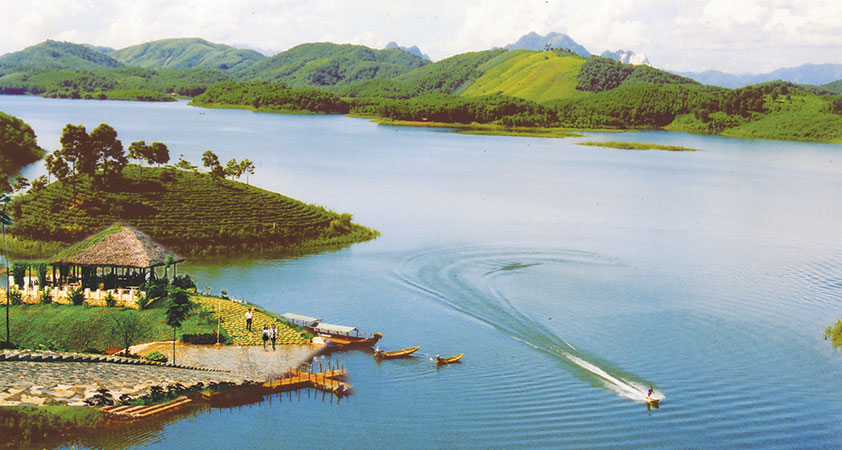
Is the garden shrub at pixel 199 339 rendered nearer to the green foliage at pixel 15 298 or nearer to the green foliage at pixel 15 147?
the green foliage at pixel 15 298

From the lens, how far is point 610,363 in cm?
3741

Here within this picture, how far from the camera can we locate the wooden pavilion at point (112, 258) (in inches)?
1620

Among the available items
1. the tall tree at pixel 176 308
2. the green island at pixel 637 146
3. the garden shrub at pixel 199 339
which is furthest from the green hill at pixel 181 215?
the green island at pixel 637 146

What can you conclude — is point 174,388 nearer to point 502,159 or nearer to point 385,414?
point 385,414

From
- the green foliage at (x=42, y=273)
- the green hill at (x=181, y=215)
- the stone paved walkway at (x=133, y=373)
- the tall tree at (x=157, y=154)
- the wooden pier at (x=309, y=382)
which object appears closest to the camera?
the stone paved walkway at (x=133, y=373)

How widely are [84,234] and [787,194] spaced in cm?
9816

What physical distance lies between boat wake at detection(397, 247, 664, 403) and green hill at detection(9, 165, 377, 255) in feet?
43.0

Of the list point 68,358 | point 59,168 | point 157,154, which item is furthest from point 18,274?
point 157,154

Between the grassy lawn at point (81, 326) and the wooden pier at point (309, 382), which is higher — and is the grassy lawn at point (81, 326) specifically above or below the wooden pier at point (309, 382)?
above

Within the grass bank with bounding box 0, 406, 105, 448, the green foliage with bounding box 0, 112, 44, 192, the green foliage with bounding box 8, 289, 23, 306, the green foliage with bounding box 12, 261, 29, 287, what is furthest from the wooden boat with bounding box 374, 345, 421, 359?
the green foliage with bounding box 0, 112, 44, 192

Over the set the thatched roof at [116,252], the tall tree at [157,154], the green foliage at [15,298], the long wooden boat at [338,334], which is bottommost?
the long wooden boat at [338,334]

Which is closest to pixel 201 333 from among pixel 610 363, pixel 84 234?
pixel 610 363

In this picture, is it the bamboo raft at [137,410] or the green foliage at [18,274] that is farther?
the green foliage at [18,274]

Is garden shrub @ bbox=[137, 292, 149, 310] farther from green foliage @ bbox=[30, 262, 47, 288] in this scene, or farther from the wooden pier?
the wooden pier
